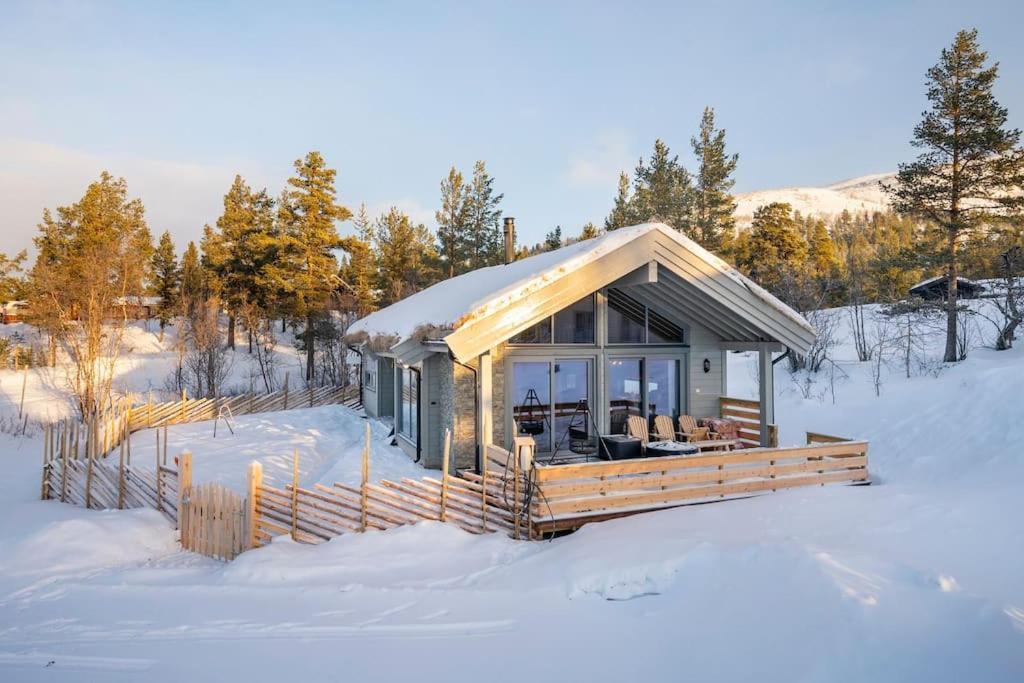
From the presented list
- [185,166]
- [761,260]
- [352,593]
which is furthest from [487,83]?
[761,260]

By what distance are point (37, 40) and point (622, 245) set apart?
1393 cm

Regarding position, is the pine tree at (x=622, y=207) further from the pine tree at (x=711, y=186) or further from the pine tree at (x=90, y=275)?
the pine tree at (x=90, y=275)

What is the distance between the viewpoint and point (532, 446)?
820 cm

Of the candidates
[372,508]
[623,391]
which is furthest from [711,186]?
[372,508]

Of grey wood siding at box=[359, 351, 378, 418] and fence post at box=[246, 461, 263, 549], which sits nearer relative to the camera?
fence post at box=[246, 461, 263, 549]

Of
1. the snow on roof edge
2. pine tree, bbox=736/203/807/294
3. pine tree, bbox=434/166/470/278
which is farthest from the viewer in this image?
pine tree, bbox=736/203/807/294

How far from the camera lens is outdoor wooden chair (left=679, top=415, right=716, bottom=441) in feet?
38.6

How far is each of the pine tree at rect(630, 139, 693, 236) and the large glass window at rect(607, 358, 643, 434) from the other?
2667cm

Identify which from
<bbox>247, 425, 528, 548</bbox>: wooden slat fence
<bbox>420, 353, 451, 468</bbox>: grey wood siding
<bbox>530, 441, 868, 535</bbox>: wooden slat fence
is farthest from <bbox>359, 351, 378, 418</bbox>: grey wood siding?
<bbox>530, 441, 868, 535</bbox>: wooden slat fence

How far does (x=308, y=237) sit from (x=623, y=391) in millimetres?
23631

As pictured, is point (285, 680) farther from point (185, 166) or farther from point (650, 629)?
point (185, 166)

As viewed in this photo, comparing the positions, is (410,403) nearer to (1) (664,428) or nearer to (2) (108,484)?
(1) (664,428)

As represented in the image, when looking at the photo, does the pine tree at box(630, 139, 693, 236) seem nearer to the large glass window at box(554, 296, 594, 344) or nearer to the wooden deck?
the large glass window at box(554, 296, 594, 344)

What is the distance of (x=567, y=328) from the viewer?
38.8ft
